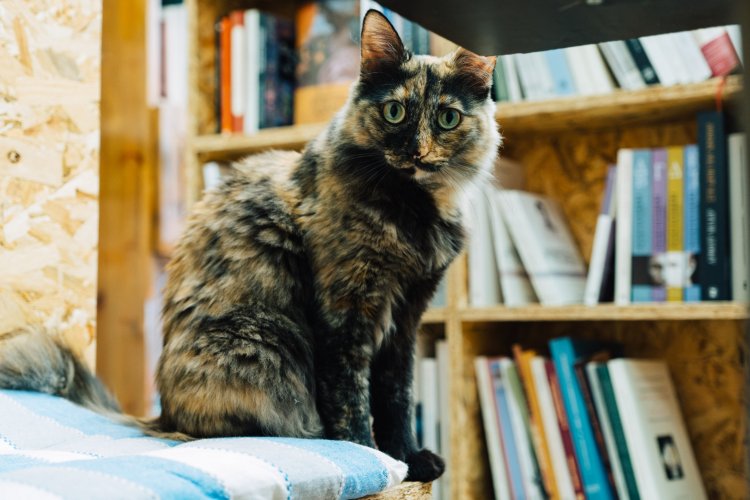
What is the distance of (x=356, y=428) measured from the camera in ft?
3.37

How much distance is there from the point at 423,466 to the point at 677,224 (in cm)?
85

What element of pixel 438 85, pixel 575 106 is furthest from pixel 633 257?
pixel 438 85

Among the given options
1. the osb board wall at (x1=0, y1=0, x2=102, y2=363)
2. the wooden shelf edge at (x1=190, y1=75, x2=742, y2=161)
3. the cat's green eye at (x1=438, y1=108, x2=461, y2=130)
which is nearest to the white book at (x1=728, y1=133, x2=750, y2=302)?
the wooden shelf edge at (x1=190, y1=75, x2=742, y2=161)

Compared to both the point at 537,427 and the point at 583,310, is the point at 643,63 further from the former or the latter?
the point at 537,427

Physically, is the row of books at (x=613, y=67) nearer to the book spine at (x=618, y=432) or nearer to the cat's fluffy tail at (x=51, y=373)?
the book spine at (x=618, y=432)

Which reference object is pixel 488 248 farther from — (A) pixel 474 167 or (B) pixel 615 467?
(A) pixel 474 167

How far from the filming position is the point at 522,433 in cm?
172

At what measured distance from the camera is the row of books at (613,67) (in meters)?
1.59

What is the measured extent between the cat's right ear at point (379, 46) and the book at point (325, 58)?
0.89 metres

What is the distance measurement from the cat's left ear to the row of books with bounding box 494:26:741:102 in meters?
0.50

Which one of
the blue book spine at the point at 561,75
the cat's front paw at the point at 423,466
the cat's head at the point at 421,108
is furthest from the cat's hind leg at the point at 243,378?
the blue book spine at the point at 561,75

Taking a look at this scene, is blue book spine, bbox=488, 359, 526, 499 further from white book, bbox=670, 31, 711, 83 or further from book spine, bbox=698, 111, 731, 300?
white book, bbox=670, 31, 711, 83

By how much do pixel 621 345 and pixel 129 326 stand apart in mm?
1308

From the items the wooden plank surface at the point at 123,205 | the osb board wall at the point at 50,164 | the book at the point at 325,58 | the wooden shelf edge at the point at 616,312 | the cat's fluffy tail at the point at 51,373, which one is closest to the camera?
the cat's fluffy tail at the point at 51,373
